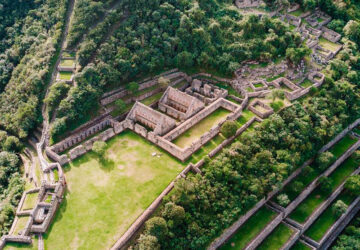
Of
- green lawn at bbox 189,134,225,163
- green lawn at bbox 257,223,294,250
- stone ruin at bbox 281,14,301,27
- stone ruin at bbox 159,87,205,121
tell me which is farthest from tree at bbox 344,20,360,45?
green lawn at bbox 257,223,294,250

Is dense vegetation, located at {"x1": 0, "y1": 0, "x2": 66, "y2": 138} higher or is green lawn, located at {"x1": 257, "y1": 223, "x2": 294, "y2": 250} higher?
dense vegetation, located at {"x1": 0, "y1": 0, "x2": 66, "y2": 138}

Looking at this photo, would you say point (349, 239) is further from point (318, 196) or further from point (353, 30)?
point (353, 30)

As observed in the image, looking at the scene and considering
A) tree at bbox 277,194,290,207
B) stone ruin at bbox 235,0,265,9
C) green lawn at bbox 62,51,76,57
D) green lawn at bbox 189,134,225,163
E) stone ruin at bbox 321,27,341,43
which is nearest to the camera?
tree at bbox 277,194,290,207

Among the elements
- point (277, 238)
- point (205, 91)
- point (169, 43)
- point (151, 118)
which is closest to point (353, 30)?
point (205, 91)

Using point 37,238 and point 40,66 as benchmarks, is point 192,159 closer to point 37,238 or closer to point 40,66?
point 37,238

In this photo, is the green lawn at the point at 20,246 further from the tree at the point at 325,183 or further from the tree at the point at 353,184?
the tree at the point at 353,184

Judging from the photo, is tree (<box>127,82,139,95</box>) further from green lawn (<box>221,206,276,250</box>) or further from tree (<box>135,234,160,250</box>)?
green lawn (<box>221,206,276,250</box>)

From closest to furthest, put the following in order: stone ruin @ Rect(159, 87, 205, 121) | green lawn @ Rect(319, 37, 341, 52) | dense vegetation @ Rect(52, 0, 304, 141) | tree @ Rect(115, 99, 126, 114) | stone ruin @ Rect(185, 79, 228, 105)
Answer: tree @ Rect(115, 99, 126, 114), dense vegetation @ Rect(52, 0, 304, 141), stone ruin @ Rect(159, 87, 205, 121), stone ruin @ Rect(185, 79, 228, 105), green lawn @ Rect(319, 37, 341, 52)

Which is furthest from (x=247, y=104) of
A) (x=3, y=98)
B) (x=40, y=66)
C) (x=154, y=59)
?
(x=3, y=98)
